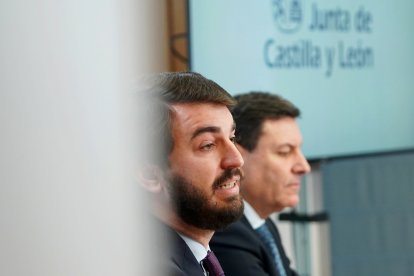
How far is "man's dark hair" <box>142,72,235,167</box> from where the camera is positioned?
4.99ft

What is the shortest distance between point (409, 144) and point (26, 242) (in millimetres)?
3413

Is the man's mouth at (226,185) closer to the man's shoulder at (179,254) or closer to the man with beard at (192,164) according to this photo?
the man with beard at (192,164)

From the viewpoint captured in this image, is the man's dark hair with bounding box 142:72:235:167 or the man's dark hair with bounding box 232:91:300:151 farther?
the man's dark hair with bounding box 232:91:300:151

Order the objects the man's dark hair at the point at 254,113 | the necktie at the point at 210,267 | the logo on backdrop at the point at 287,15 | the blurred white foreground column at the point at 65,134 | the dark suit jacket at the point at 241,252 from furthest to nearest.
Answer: the logo on backdrop at the point at 287,15 < the man's dark hair at the point at 254,113 < the dark suit jacket at the point at 241,252 < the necktie at the point at 210,267 < the blurred white foreground column at the point at 65,134

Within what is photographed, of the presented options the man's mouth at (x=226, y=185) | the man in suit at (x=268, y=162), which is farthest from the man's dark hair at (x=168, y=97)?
the man in suit at (x=268, y=162)

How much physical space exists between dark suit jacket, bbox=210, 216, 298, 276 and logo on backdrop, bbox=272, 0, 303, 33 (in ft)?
4.06

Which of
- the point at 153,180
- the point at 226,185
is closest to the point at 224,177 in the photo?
the point at 226,185

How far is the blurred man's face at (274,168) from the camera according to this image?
2.41m

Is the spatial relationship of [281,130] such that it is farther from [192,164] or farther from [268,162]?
[192,164]

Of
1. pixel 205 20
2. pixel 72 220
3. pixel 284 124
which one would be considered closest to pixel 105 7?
pixel 72 220

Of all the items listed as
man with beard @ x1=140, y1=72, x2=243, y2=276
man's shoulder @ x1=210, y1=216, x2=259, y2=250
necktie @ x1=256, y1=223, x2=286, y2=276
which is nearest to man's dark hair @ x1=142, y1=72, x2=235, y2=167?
man with beard @ x1=140, y1=72, x2=243, y2=276

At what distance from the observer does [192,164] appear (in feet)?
5.07

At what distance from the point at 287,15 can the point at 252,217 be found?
3.72ft

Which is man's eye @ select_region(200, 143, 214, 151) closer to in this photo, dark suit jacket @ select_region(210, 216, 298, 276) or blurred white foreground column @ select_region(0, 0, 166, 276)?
dark suit jacket @ select_region(210, 216, 298, 276)
